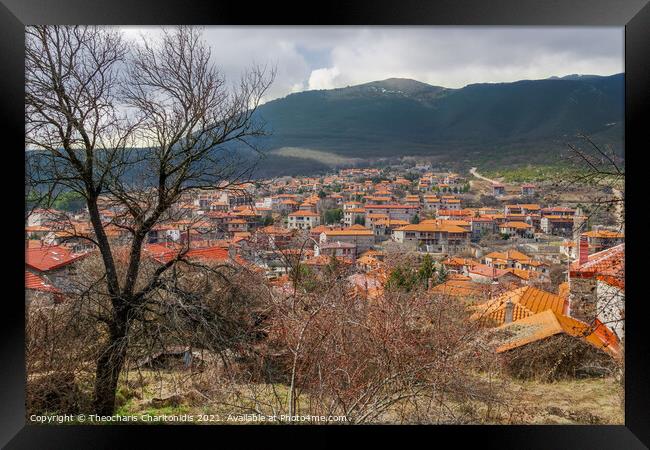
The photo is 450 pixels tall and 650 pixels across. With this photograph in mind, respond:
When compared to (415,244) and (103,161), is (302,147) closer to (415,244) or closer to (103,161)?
(415,244)

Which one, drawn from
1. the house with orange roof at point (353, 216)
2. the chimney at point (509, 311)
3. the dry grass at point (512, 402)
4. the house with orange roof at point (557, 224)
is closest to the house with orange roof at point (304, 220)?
the house with orange roof at point (353, 216)

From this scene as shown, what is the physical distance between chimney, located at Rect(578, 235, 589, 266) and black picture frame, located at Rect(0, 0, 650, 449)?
92 cm

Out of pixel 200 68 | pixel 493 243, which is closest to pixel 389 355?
pixel 493 243

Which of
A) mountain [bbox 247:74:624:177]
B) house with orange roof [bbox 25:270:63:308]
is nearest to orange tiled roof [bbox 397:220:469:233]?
mountain [bbox 247:74:624:177]

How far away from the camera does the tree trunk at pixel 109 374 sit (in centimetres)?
267

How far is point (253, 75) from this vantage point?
9.35ft

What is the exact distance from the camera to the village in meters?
2.73

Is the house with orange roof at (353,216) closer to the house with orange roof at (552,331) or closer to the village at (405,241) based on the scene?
the village at (405,241)

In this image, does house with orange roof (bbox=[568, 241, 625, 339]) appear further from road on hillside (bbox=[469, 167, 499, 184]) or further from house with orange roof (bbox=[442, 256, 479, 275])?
road on hillside (bbox=[469, 167, 499, 184])

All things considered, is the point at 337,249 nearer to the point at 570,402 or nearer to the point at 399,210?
the point at 399,210
